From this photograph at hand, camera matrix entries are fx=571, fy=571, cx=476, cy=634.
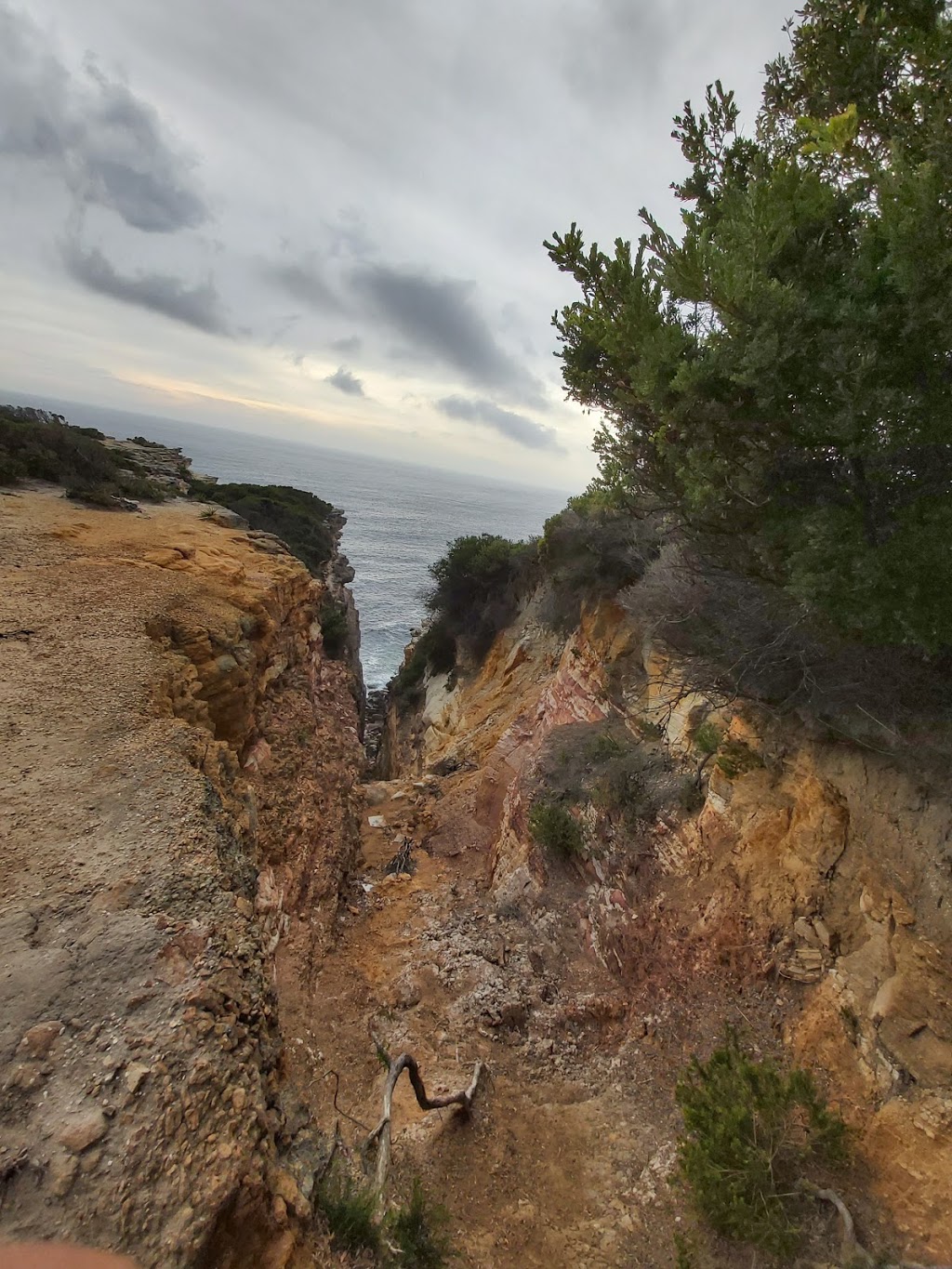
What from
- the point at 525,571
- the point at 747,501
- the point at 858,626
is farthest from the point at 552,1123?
the point at 525,571

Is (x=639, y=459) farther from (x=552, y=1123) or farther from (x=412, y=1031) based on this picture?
(x=412, y=1031)

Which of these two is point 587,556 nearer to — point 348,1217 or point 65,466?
point 348,1217

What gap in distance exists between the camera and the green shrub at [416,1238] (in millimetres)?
3844

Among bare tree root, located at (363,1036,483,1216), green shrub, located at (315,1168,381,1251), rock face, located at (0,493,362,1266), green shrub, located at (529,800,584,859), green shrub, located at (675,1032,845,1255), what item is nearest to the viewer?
rock face, located at (0,493,362,1266)

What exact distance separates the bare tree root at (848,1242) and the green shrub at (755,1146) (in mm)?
159

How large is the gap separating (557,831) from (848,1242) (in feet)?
19.7

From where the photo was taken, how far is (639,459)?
5535mm

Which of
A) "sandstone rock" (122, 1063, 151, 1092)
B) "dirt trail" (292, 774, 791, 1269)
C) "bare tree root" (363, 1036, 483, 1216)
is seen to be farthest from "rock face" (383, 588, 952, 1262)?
"sandstone rock" (122, 1063, 151, 1092)

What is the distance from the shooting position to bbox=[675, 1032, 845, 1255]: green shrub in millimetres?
4070

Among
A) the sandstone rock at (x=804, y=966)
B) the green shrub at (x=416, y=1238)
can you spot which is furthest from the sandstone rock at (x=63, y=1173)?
the sandstone rock at (x=804, y=966)

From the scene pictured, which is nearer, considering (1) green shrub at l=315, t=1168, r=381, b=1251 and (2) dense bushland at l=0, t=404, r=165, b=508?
(1) green shrub at l=315, t=1168, r=381, b=1251

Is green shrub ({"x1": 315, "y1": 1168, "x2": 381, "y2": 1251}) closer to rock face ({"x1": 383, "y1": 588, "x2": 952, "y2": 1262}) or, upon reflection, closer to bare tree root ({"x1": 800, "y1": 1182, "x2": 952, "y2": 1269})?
bare tree root ({"x1": 800, "y1": 1182, "x2": 952, "y2": 1269})

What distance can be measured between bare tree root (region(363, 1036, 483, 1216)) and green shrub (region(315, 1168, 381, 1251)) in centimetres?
58

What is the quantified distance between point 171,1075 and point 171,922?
1.10 m
